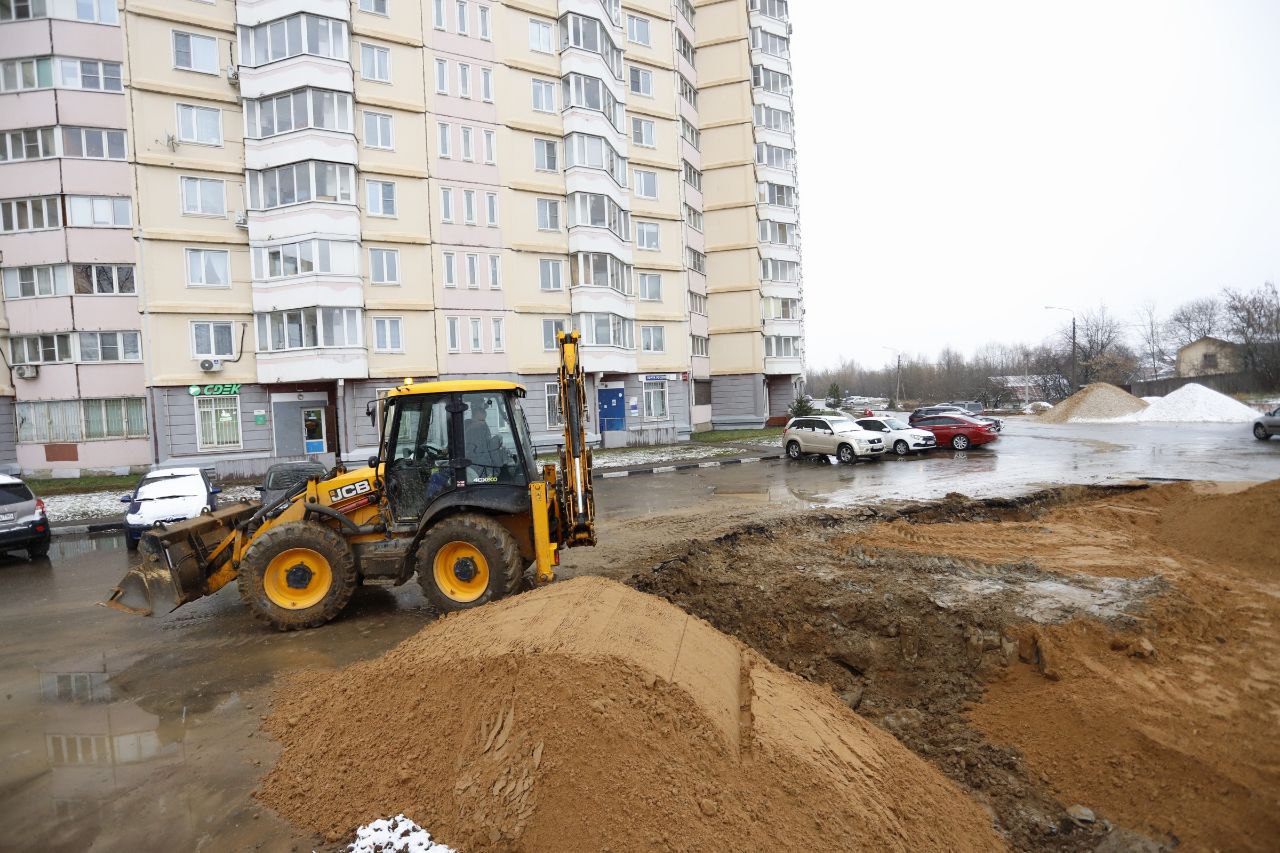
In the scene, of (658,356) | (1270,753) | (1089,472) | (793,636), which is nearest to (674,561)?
(793,636)

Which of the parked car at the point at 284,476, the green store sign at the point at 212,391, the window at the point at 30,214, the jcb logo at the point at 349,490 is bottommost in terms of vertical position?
the parked car at the point at 284,476

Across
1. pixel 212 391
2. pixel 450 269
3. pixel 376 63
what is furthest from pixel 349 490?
pixel 376 63

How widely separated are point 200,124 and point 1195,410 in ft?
181

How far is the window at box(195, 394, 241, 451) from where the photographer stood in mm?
27188

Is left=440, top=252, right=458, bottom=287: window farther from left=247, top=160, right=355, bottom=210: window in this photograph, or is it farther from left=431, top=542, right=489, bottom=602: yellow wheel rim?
left=431, top=542, right=489, bottom=602: yellow wheel rim

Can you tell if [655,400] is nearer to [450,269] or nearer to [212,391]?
[450,269]

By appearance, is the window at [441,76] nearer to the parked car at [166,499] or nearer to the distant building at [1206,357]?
the parked car at [166,499]

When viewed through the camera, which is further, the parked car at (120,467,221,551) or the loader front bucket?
the parked car at (120,467,221,551)

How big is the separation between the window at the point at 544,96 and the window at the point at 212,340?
16.9 metres

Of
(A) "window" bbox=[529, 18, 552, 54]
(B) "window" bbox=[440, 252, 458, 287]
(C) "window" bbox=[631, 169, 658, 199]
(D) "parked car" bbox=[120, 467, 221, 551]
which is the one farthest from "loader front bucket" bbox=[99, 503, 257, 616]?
(C) "window" bbox=[631, 169, 658, 199]

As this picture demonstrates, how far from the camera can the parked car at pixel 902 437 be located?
26.5 m

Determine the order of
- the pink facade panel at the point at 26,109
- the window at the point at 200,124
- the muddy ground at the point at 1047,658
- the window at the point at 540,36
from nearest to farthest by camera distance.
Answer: the muddy ground at the point at 1047,658, the pink facade panel at the point at 26,109, the window at the point at 200,124, the window at the point at 540,36

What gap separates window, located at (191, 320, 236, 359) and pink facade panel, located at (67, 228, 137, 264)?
3959 millimetres

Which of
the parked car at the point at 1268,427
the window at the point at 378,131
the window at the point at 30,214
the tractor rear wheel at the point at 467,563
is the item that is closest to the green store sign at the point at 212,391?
the window at the point at 30,214
